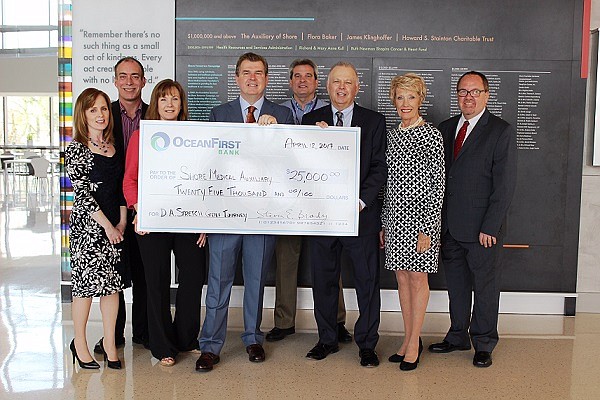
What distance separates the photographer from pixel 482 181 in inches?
149

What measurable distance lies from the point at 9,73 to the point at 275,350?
51.1 ft

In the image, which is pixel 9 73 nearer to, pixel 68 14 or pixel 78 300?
pixel 68 14

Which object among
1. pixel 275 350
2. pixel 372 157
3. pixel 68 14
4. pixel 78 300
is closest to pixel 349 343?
pixel 275 350

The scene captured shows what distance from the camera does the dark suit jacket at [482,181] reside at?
12.3 ft

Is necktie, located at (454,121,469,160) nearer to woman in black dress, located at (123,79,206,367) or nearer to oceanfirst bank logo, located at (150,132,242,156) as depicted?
oceanfirst bank logo, located at (150,132,242,156)

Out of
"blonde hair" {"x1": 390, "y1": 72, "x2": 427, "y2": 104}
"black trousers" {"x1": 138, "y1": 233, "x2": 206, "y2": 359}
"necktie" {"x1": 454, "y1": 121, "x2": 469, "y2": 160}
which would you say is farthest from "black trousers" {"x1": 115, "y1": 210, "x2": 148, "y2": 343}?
"necktie" {"x1": 454, "y1": 121, "x2": 469, "y2": 160}

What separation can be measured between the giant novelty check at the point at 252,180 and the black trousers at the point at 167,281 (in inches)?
4.1

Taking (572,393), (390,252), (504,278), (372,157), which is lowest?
(572,393)

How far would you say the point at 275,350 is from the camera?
408 centimetres

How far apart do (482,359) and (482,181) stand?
105cm

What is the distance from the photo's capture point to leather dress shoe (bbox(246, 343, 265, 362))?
382 centimetres

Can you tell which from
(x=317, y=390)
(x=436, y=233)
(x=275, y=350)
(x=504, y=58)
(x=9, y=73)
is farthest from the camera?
(x=9, y=73)

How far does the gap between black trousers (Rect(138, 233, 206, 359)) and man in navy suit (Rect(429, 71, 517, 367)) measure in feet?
5.02

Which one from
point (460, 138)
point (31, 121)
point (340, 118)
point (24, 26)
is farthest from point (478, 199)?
point (31, 121)
